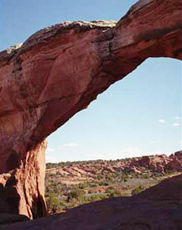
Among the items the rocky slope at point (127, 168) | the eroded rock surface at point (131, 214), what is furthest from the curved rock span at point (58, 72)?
the rocky slope at point (127, 168)

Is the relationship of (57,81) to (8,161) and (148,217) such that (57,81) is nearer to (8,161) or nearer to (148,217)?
(8,161)

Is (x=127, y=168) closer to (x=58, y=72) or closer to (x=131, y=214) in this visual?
(x=58, y=72)

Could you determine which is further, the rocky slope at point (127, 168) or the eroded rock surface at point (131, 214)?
the rocky slope at point (127, 168)

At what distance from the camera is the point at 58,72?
12289mm

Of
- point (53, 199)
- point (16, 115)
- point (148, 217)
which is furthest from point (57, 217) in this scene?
point (53, 199)

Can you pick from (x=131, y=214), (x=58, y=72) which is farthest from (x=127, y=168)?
(x=131, y=214)

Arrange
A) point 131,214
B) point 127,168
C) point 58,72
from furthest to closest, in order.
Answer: point 127,168 < point 58,72 < point 131,214

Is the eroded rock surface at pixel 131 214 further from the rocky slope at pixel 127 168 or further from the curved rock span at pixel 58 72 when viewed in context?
the rocky slope at pixel 127 168

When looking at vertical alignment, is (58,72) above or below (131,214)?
above

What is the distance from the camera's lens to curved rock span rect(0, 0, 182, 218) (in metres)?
10.1

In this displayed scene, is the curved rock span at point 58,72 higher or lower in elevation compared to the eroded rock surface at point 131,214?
higher

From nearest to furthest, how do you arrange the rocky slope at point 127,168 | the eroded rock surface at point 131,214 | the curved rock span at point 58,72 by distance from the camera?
the eroded rock surface at point 131,214 → the curved rock span at point 58,72 → the rocky slope at point 127,168

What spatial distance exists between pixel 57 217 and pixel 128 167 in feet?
176

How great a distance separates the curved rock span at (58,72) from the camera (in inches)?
396
